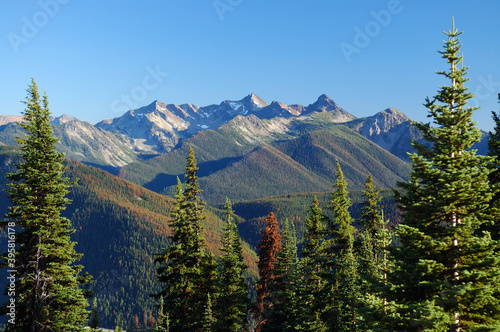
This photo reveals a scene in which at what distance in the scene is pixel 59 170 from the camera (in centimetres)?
2462

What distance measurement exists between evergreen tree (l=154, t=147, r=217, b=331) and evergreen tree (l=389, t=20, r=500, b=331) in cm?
2895

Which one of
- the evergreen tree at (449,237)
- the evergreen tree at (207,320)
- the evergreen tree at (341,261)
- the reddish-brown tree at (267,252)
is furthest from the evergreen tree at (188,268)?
the evergreen tree at (449,237)

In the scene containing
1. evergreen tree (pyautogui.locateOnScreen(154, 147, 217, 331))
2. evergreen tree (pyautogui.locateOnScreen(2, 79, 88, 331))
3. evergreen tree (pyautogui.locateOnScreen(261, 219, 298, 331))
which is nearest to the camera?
evergreen tree (pyautogui.locateOnScreen(2, 79, 88, 331))

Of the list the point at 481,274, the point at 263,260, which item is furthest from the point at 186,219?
the point at 481,274

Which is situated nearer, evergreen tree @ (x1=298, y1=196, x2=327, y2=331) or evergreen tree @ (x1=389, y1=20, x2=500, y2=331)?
evergreen tree @ (x1=389, y1=20, x2=500, y2=331)

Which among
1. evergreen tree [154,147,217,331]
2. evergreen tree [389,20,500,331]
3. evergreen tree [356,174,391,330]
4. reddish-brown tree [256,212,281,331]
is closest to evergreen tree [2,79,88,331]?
Result: evergreen tree [154,147,217,331]

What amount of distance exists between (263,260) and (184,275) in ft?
47.3

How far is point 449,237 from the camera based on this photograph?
13930 mm

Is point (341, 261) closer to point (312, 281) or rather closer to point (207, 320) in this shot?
point (312, 281)

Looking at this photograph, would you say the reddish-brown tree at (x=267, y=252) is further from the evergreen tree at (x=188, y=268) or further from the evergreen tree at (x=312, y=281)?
the evergreen tree at (x=188, y=268)

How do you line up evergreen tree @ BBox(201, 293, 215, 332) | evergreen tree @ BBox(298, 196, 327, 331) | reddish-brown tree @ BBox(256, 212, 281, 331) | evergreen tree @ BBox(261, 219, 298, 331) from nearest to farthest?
evergreen tree @ BBox(298, 196, 327, 331), evergreen tree @ BBox(201, 293, 215, 332), evergreen tree @ BBox(261, 219, 298, 331), reddish-brown tree @ BBox(256, 212, 281, 331)

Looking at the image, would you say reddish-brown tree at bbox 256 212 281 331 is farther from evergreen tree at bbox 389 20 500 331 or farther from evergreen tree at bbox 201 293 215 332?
evergreen tree at bbox 389 20 500 331

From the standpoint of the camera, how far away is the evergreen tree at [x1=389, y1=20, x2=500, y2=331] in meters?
13.3

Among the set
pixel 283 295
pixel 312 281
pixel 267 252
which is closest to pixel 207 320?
pixel 283 295
